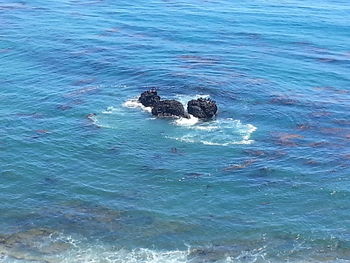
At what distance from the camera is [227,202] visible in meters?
80.4

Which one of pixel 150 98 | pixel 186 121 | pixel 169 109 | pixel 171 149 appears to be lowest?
pixel 171 149

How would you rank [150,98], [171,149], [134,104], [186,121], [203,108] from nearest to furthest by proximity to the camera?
[171,149] → [186,121] → [203,108] → [150,98] → [134,104]

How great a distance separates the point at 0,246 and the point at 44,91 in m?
50.5

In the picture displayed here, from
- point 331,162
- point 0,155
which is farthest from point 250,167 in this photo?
point 0,155

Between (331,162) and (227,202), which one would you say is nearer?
(227,202)

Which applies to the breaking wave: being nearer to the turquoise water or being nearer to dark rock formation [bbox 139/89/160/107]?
the turquoise water

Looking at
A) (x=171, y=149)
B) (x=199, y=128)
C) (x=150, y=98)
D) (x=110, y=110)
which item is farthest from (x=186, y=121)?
(x=110, y=110)

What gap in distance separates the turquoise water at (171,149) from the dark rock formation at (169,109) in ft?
6.00

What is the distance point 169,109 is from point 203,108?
5.68 meters

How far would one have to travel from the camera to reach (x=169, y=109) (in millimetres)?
105250

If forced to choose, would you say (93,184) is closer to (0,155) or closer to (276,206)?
(0,155)

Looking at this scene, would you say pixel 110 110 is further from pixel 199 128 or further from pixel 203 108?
pixel 199 128

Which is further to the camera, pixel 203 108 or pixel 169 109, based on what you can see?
pixel 169 109

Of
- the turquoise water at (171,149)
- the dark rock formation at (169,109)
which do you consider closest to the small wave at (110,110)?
the turquoise water at (171,149)
